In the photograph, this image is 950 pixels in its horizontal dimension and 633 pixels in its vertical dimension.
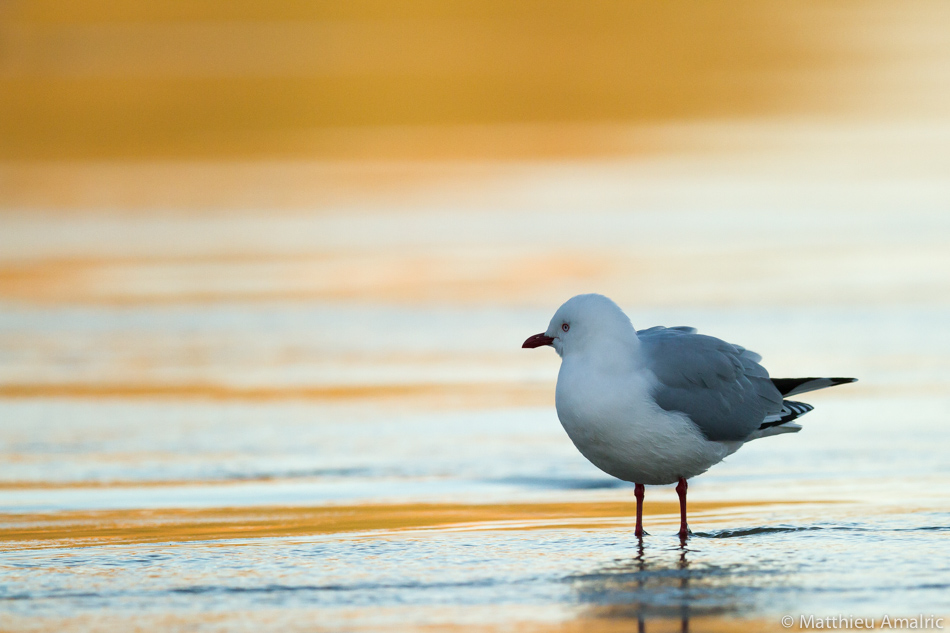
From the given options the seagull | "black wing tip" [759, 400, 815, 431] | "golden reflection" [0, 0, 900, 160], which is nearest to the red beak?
the seagull

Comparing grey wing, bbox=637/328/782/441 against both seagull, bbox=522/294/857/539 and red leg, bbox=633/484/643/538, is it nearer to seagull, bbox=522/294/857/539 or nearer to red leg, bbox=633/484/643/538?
seagull, bbox=522/294/857/539

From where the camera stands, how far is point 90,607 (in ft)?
19.2

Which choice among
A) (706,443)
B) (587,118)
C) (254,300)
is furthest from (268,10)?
(706,443)

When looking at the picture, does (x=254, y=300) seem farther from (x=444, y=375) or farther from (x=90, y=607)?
(x=90, y=607)

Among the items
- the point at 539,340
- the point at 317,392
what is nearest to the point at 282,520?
the point at 539,340

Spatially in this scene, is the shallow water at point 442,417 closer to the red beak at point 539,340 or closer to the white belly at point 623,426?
the white belly at point 623,426

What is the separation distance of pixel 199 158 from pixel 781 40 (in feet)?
49.3

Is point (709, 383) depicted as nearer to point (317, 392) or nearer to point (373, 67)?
point (317, 392)

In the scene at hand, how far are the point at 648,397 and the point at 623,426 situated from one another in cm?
21

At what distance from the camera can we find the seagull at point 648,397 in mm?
6930

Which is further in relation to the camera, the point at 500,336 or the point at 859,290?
the point at 859,290

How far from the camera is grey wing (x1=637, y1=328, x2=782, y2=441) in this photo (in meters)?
→ 7.18

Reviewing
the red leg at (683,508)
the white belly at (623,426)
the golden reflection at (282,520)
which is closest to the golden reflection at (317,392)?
the golden reflection at (282,520)

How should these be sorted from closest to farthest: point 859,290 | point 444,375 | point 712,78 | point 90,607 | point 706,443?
point 90,607
point 706,443
point 444,375
point 859,290
point 712,78
